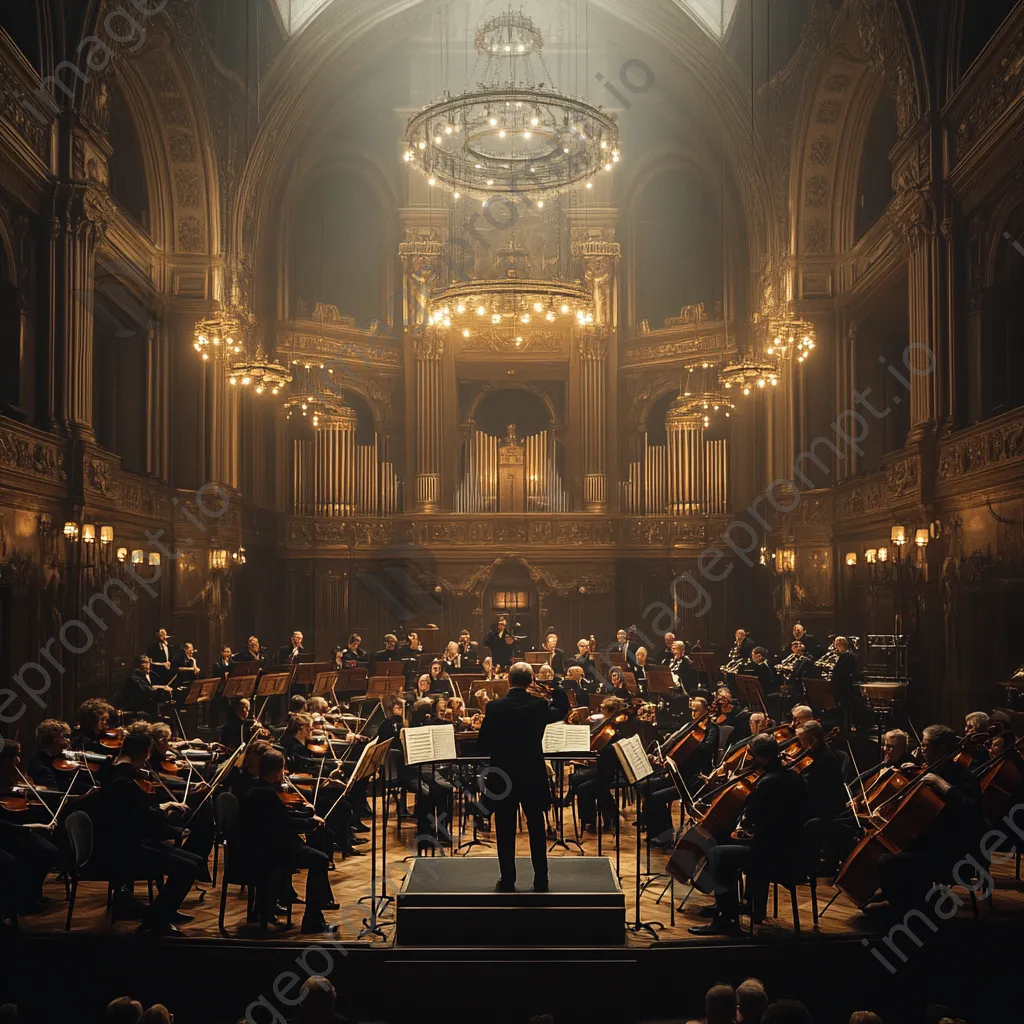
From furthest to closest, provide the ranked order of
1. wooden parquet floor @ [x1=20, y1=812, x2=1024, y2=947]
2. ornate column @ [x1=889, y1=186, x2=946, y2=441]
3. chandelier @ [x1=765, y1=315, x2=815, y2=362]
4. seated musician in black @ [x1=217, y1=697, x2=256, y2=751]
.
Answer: chandelier @ [x1=765, y1=315, x2=815, y2=362] < ornate column @ [x1=889, y1=186, x2=946, y2=441] < seated musician in black @ [x1=217, y1=697, x2=256, y2=751] < wooden parquet floor @ [x1=20, y1=812, x2=1024, y2=947]

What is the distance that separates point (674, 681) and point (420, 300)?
441 inches

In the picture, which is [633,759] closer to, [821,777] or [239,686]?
[821,777]

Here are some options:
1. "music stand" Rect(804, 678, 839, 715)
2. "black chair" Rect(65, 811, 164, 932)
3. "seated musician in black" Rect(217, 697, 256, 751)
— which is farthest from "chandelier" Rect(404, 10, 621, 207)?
"black chair" Rect(65, 811, 164, 932)

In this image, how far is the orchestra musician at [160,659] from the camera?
14828mm

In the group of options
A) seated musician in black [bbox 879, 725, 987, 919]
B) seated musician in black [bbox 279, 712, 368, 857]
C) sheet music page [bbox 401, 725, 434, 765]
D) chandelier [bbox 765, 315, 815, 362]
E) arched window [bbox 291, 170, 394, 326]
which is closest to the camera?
seated musician in black [bbox 879, 725, 987, 919]

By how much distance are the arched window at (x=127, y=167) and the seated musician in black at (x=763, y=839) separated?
1440 centimetres

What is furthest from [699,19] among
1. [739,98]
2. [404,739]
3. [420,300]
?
[404,739]

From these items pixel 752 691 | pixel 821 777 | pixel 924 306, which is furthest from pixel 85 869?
pixel 924 306

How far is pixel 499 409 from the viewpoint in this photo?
2470 centimetres

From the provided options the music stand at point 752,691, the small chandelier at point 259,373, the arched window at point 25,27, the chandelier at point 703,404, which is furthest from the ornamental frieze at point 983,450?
the arched window at point 25,27

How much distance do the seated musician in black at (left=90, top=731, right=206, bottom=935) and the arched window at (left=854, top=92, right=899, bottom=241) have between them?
591 inches

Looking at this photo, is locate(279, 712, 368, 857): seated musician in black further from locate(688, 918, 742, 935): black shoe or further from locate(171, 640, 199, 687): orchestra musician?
locate(171, 640, 199, 687): orchestra musician

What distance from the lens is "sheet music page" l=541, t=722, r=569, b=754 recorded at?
875 centimetres

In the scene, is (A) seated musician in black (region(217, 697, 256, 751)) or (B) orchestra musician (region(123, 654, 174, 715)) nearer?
(A) seated musician in black (region(217, 697, 256, 751))
